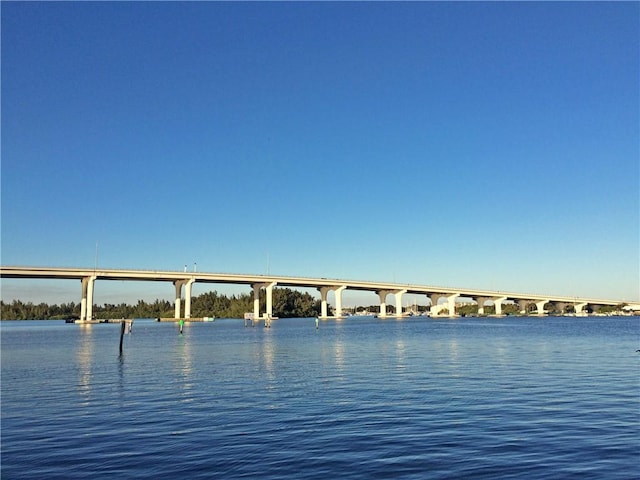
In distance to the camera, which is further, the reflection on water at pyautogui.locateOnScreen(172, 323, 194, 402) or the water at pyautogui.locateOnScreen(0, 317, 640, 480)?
the reflection on water at pyautogui.locateOnScreen(172, 323, 194, 402)

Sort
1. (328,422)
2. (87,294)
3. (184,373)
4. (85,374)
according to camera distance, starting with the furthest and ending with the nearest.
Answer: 1. (87,294)
2. (85,374)
3. (184,373)
4. (328,422)

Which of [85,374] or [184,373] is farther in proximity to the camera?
[85,374]

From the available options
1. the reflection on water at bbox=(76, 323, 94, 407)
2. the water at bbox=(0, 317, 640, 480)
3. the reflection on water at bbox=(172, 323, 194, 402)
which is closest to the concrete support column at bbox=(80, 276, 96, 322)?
the reflection on water at bbox=(76, 323, 94, 407)

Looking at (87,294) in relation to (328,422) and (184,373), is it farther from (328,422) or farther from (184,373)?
(328,422)

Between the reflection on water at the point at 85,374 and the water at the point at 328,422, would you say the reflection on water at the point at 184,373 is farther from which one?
the reflection on water at the point at 85,374

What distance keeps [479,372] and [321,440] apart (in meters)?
23.8

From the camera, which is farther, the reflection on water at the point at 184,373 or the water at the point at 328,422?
the reflection on water at the point at 184,373

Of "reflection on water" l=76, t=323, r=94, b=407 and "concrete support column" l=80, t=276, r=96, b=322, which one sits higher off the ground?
"concrete support column" l=80, t=276, r=96, b=322

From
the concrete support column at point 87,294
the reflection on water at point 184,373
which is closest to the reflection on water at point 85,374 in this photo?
the reflection on water at point 184,373

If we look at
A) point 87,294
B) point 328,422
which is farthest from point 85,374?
point 87,294

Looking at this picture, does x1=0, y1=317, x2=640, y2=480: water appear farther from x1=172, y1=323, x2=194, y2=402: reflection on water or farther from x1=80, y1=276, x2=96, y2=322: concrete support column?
x1=80, y1=276, x2=96, y2=322: concrete support column

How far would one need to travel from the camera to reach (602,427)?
70.9 feet

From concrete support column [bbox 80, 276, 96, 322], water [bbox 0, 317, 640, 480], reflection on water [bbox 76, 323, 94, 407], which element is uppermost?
concrete support column [bbox 80, 276, 96, 322]

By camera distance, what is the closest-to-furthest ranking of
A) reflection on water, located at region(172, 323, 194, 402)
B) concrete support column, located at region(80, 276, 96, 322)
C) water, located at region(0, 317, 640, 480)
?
1. water, located at region(0, 317, 640, 480)
2. reflection on water, located at region(172, 323, 194, 402)
3. concrete support column, located at region(80, 276, 96, 322)
